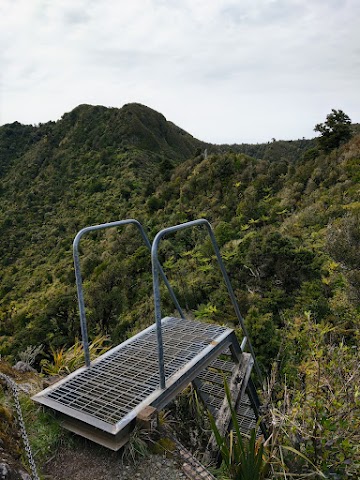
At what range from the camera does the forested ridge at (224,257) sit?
414 cm

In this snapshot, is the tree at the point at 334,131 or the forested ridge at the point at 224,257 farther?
the tree at the point at 334,131

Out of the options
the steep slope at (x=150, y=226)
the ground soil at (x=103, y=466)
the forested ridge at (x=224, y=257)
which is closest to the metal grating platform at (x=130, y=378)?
the ground soil at (x=103, y=466)

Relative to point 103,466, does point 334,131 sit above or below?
above

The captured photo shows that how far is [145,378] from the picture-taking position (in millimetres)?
4102

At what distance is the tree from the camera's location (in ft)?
51.2

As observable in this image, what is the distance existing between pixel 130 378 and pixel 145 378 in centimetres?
17

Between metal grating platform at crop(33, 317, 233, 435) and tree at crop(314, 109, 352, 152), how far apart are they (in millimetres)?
13496

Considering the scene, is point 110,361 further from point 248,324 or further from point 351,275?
point 351,275

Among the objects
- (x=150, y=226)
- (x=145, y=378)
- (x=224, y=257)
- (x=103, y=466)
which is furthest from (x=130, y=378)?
(x=150, y=226)

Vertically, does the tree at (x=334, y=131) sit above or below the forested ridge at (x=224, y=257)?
above

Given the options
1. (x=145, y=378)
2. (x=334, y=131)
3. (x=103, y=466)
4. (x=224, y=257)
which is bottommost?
(x=224, y=257)

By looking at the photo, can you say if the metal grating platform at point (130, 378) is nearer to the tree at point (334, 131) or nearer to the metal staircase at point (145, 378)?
the metal staircase at point (145, 378)

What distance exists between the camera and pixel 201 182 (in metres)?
19.8

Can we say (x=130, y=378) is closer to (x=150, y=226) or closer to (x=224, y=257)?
(x=224, y=257)
